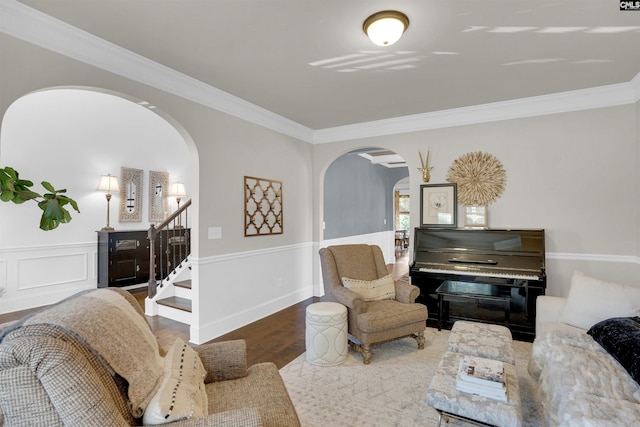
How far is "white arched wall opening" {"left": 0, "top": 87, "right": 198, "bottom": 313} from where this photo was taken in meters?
4.21

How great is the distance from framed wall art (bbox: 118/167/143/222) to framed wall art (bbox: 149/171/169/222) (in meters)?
0.19

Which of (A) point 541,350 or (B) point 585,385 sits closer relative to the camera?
(B) point 585,385

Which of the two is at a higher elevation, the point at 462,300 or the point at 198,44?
the point at 198,44

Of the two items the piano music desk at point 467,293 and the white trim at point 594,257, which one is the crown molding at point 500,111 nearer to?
the white trim at point 594,257

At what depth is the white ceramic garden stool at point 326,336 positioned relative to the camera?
2715 mm

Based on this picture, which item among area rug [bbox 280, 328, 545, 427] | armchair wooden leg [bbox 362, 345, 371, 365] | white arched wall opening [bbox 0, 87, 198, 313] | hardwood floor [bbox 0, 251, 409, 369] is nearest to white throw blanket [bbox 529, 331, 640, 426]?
area rug [bbox 280, 328, 545, 427]

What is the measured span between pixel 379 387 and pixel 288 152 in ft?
10.5

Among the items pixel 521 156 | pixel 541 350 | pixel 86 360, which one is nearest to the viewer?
pixel 86 360

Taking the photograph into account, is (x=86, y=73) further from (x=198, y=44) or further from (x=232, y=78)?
(x=232, y=78)

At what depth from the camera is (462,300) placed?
140 inches

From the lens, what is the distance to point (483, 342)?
2211mm

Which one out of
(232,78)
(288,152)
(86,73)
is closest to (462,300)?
(288,152)

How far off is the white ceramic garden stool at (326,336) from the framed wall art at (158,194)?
4367 mm

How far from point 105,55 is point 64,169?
10.1ft
